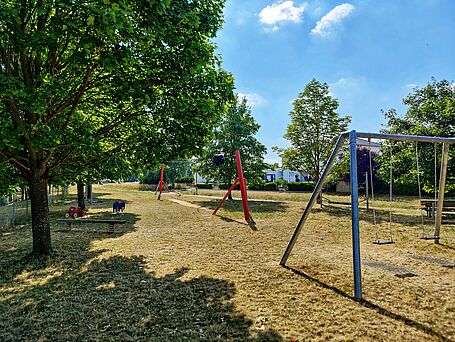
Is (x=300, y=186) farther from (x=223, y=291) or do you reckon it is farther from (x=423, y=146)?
(x=223, y=291)

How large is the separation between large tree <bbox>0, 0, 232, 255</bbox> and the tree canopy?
59.8 ft

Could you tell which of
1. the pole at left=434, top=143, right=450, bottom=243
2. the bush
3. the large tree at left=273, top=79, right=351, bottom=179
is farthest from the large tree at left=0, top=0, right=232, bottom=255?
the bush

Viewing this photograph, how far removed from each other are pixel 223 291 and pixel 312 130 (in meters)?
18.8

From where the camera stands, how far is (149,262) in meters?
7.77

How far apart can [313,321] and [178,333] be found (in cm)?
196

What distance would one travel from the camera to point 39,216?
26.2ft

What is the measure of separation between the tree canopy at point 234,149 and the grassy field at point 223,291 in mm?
17000

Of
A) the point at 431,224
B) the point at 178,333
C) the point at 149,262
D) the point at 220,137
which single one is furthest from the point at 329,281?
the point at 220,137

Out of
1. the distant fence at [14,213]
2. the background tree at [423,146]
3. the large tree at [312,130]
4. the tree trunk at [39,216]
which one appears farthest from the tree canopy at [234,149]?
the tree trunk at [39,216]

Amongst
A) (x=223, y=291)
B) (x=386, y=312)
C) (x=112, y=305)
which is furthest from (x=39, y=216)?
(x=386, y=312)

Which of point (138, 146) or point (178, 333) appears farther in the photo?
point (138, 146)

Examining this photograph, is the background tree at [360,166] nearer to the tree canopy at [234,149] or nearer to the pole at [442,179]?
the pole at [442,179]

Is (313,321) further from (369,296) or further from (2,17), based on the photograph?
(2,17)

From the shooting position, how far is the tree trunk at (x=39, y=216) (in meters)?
7.95
